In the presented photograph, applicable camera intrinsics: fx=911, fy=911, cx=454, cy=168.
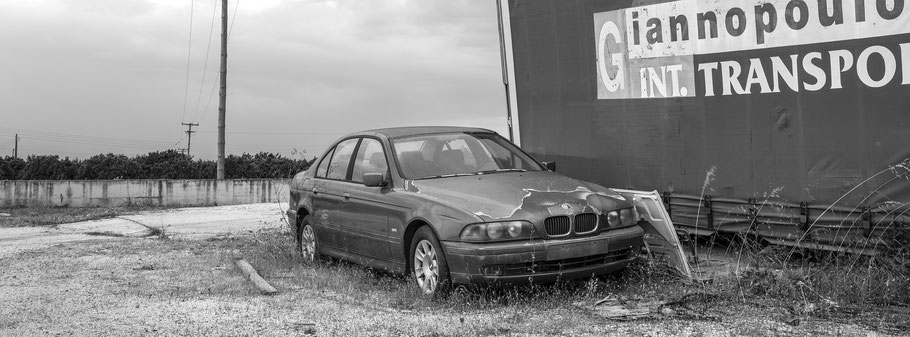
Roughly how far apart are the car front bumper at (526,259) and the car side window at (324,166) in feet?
9.48

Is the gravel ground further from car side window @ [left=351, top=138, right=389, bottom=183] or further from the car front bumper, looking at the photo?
car side window @ [left=351, top=138, right=389, bottom=183]

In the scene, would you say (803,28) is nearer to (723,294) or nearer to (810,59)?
(810,59)

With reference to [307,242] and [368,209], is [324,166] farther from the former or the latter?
[368,209]

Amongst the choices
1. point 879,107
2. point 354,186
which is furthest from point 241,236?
point 879,107

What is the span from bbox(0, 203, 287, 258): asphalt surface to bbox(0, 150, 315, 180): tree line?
21.6 metres

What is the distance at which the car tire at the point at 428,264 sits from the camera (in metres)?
6.81

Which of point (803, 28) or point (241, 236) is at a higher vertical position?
point (803, 28)

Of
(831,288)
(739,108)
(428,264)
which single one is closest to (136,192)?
(428,264)

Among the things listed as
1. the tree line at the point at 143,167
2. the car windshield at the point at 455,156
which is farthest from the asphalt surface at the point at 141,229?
the tree line at the point at 143,167

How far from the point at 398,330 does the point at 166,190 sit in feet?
81.1

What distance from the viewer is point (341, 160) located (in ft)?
29.6

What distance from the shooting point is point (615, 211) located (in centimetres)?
710

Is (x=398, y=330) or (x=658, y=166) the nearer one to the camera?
(x=398, y=330)

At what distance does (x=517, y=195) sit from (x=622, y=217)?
0.87 m
